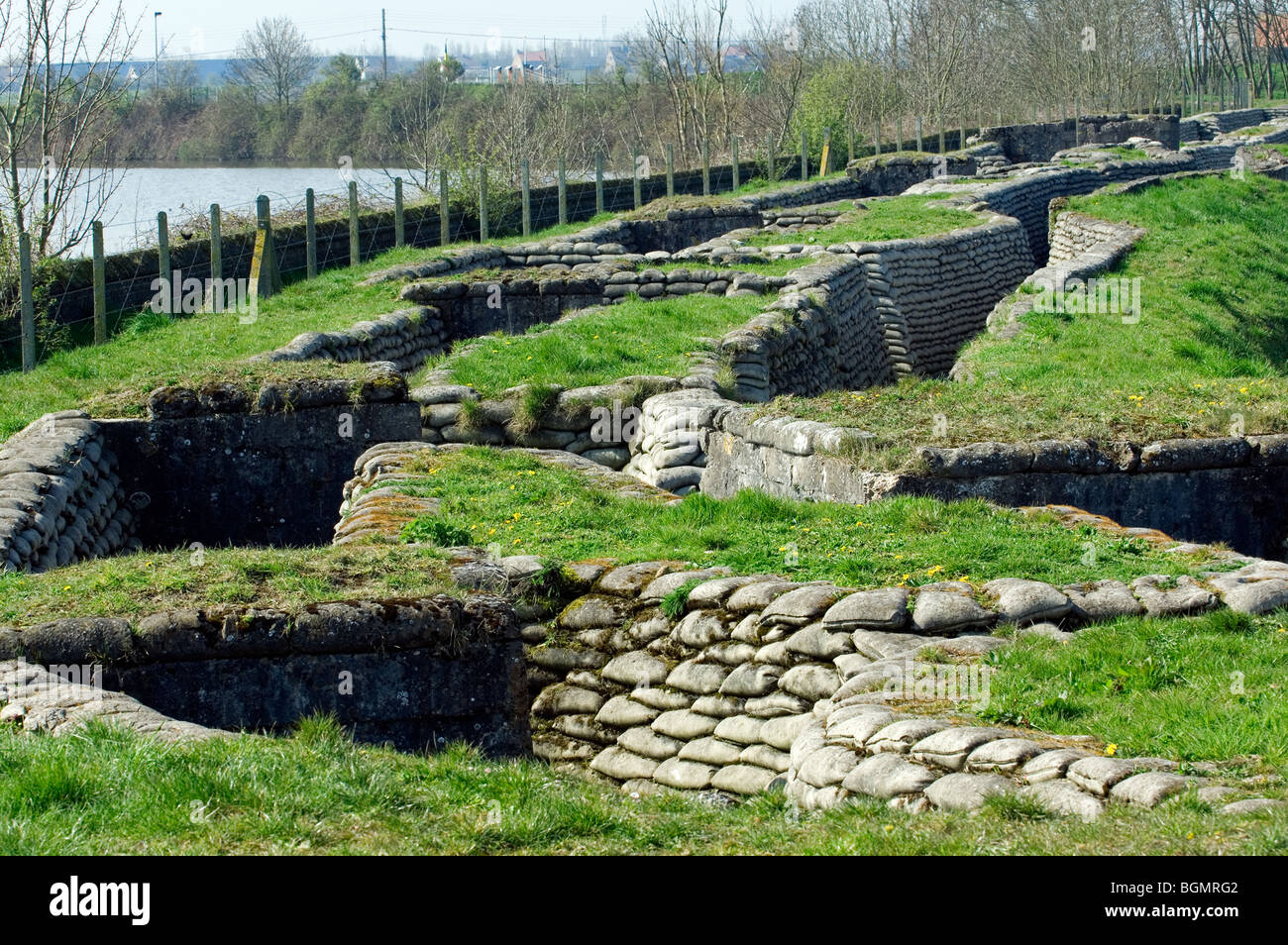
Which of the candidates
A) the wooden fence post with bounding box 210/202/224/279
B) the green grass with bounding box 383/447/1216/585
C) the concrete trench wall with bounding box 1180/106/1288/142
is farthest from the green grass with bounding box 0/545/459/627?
the concrete trench wall with bounding box 1180/106/1288/142

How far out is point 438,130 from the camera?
41.8 meters

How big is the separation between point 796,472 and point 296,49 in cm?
6742

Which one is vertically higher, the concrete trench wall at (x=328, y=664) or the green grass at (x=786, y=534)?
the green grass at (x=786, y=534)

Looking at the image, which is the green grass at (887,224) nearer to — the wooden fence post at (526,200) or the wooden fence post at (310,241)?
the wooden fence post at (526,200)

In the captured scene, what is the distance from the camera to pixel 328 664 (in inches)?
267

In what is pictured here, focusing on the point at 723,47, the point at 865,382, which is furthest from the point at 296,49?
the point at 865,382

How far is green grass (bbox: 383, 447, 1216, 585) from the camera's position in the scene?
288 inches

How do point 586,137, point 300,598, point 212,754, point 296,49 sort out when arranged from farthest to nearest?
point 296,49, point 586,137, point 300,598, point 212,754

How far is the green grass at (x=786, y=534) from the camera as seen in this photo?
732cm

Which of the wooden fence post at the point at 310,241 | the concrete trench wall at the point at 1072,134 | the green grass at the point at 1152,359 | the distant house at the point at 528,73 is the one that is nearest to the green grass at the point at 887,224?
the green grass at the point at 1152,359

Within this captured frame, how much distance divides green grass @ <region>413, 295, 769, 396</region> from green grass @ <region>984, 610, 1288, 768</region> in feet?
26.1

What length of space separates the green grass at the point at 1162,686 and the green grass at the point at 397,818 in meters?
0.73

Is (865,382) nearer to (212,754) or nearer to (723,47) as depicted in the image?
(212,754)

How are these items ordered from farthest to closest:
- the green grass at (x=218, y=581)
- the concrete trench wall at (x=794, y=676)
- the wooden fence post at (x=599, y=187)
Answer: the wooden fence post at (x=599, y=187) → the green grass at (x=218, y=581) → the concrete trench wall at (x=794, y=676)
